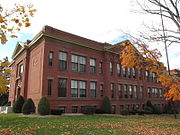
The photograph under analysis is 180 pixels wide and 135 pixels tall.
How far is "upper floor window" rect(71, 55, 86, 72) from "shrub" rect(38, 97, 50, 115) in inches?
245

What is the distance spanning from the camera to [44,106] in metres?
18.9

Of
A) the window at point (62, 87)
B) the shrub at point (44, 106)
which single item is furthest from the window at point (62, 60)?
the shrub at point (44, 106)

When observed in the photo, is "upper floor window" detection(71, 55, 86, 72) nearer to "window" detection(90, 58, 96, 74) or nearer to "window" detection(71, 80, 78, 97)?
"window" detection(90, 58, 96, 74)

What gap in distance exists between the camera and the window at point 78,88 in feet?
75.8

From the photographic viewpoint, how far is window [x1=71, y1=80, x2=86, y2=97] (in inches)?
909

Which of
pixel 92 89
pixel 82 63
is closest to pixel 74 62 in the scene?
pixel 82 63

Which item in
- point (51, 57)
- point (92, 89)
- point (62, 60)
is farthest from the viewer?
point (92, 89)

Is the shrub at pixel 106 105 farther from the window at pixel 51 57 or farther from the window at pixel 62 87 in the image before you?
the window at pixel 51 57

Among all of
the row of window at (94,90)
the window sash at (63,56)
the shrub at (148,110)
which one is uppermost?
the window sash at (63,56)

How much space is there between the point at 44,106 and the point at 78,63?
8136 millimetres

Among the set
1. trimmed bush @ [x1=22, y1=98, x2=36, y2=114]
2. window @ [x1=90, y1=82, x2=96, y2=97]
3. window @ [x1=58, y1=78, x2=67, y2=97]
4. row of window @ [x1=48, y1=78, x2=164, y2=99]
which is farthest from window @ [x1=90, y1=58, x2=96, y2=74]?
trimmed bush @ [x1=22, y1=98, x2=36, y2=114]

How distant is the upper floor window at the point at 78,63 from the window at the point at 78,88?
1798 mm

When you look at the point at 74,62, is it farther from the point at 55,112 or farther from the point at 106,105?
the point at 106,105

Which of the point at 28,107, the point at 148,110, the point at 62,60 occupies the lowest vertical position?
the point at 148,110
